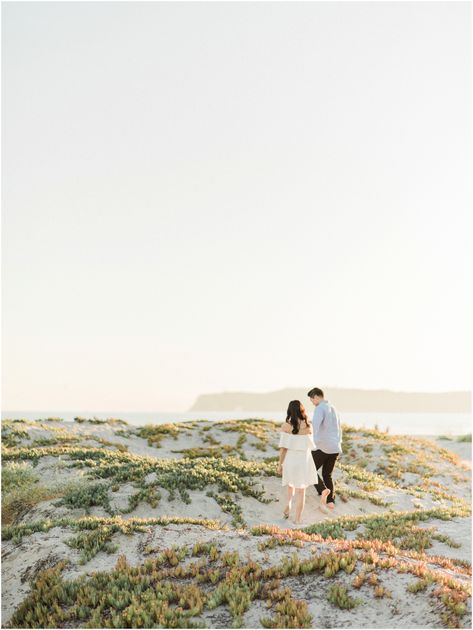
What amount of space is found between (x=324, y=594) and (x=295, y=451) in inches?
278

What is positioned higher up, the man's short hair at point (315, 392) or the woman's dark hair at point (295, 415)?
the man's short hair at point (315, 392)

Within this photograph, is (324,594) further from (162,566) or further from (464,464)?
(464,464)

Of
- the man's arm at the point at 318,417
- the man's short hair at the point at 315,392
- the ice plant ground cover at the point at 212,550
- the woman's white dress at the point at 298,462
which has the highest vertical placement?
the man's short hair at the point at 315,392

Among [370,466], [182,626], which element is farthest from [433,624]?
[370,466]

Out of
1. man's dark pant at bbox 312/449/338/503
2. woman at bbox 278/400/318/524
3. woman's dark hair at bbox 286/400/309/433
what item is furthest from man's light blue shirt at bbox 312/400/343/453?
woman's dark hair at bbox 286/400/309/433

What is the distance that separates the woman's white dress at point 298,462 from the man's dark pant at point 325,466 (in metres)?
1.18

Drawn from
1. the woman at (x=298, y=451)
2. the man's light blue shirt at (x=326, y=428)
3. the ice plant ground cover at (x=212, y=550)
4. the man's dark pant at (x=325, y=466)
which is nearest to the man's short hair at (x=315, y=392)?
the man's light blue shirt at (x=326, y=428)

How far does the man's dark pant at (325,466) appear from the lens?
639 inches

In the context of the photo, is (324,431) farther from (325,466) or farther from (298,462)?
(298,462)

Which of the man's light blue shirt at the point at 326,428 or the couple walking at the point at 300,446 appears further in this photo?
the man's light blue shirt at the point at 326,428

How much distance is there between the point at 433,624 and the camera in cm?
695

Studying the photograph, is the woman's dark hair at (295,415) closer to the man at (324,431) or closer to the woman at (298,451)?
the woman at (298,451)

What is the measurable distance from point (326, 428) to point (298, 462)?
5.37ft

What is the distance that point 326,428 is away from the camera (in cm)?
1614
